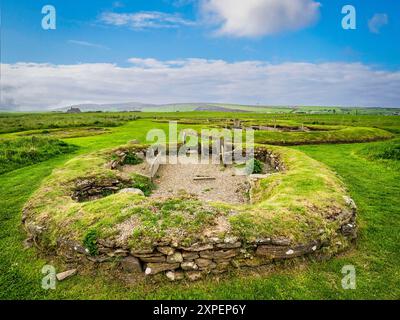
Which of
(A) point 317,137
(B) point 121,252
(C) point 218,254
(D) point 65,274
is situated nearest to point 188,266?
(C) point 218,254

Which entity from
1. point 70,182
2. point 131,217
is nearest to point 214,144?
point 70,182

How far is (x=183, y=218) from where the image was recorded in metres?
7.66

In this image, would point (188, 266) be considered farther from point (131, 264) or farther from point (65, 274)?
point (65, 274)

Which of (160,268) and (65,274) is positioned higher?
(160,268)

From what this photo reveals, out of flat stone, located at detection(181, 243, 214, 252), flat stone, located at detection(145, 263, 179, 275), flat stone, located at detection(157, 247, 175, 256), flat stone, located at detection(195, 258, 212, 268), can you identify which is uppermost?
flat stone, located at detection(181, 243, 214, 252)

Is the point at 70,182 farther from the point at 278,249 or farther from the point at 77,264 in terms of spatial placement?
the point at 278,249

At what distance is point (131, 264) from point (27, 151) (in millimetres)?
18996

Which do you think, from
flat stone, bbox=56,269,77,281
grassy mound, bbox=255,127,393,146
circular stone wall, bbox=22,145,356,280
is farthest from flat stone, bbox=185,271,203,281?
grassy mound, bbox=255,127,393,146

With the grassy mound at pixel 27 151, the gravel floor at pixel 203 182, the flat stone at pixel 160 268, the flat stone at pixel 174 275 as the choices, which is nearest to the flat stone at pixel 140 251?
the flat stone at pixel 160 268

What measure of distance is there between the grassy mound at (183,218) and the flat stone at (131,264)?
1.22 ft

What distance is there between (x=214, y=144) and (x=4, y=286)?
18195 mm

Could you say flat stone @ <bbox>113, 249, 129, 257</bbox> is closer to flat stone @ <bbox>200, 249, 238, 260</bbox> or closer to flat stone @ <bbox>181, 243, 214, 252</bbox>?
flat stone @ <bbox>181, 243, 214, 252</bbox>

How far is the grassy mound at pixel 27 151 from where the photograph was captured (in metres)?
19.2

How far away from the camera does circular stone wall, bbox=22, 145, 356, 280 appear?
6.87 meters
